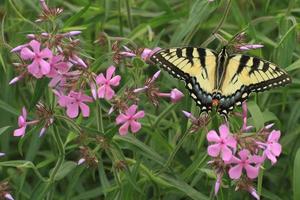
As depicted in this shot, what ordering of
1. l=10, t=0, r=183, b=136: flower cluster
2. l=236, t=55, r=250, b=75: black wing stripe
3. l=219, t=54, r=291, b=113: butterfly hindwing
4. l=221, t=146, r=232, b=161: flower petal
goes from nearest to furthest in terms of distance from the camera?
1. l=221, t=146, r=232, b=161: flower petal
2. l=10, t=0, r=183, b=136: flower cluster
3. l=219, t=54, r=291, b=113: butterfly hindwing
4. l=236, t=55, r=250, b=75: black wing stripe

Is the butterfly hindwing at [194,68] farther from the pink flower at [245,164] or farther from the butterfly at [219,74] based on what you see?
the pink flower at [245,164]

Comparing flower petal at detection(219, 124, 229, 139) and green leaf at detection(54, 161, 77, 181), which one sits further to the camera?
green leaf at detection(54, 161, 77, 181)

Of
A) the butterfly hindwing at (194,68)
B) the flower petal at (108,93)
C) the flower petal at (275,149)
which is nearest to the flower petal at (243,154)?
the flower petal at (275,149)

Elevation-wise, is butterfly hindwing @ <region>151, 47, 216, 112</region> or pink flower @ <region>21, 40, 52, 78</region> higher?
pink flower @ <region>21, 40, 52, 78</region>

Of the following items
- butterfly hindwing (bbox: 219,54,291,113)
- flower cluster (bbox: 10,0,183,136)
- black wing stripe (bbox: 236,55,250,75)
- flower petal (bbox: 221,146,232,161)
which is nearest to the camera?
flower petal (bbox: 221,146,232,161)

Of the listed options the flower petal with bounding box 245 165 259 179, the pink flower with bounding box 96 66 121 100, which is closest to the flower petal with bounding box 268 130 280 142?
the flower petal with bounding box 245 165 259 179

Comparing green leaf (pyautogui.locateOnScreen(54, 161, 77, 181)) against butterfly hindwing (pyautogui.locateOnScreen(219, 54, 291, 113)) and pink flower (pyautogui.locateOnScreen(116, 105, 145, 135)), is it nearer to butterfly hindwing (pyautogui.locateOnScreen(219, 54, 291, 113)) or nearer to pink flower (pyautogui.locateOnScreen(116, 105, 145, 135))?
pink flower (pyautogui.locateOnScreen(116, 105, 145, 135))

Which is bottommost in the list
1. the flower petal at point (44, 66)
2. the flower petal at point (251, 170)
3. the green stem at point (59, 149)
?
the green stem at point (59, 149)

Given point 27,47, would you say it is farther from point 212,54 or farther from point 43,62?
point 212,54

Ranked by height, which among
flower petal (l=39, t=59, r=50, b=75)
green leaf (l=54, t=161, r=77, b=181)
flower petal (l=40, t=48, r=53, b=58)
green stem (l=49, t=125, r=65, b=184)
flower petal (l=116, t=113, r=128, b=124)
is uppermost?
flower petal (l=40, t=48, r=53, b=58)
